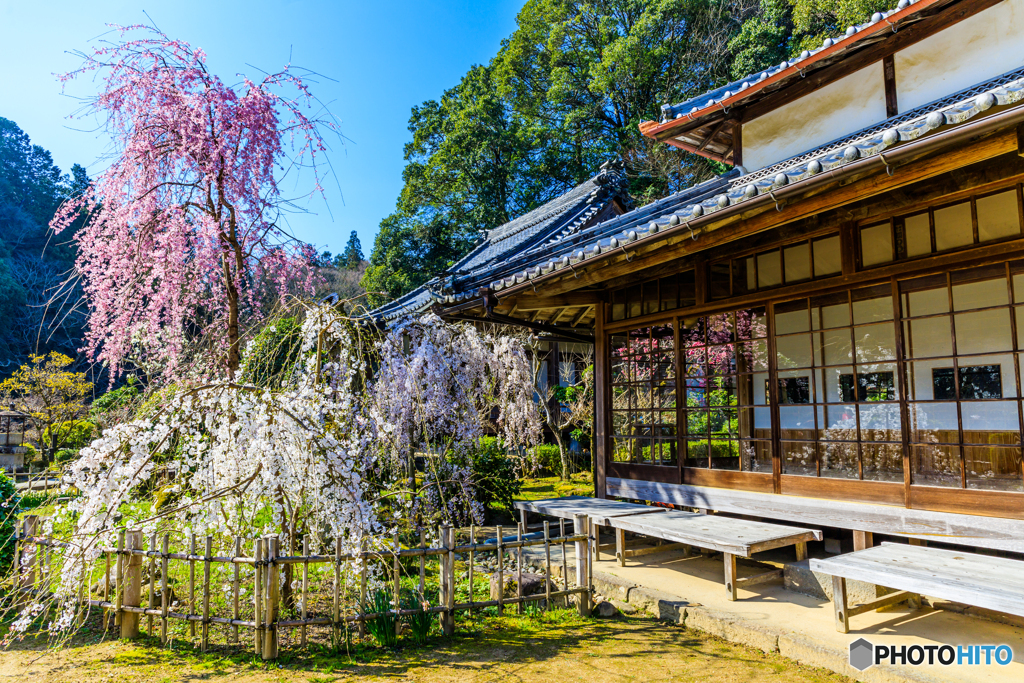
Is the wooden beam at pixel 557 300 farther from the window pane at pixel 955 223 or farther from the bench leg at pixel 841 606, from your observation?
the bench leg at pixel 841 606

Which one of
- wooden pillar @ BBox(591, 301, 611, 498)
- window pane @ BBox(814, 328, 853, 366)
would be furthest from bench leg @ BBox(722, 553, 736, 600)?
window pane @ BBox(814, 328, 853, 366)

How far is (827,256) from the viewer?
18.6 feet

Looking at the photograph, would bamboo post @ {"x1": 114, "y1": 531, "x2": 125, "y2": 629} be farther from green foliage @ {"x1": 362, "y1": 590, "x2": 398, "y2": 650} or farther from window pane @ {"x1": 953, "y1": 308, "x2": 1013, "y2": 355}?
window pane @ {"x1": 953, "y1": 308, "x2": 1013, "y2": 355}

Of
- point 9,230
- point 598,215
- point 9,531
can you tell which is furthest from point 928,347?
point 9,230

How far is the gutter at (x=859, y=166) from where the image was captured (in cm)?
288

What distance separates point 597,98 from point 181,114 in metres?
20.5

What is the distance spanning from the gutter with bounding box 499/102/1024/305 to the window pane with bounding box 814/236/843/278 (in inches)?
80.3

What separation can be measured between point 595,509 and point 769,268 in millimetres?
3056

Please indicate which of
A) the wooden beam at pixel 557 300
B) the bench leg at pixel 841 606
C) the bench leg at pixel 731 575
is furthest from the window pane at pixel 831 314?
the bench leg at pixel 841 606

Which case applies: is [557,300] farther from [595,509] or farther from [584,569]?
[584,569]

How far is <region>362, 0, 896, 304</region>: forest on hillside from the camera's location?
815 inches

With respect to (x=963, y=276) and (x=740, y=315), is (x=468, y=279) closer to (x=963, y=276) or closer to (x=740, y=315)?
(x=740, y=315)

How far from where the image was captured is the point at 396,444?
6633 millimetres

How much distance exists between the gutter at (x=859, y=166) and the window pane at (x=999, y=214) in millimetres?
1849
